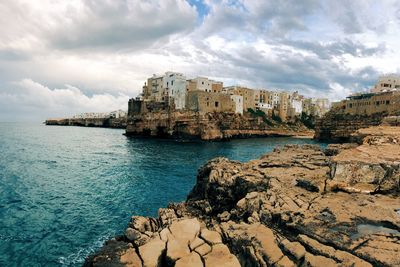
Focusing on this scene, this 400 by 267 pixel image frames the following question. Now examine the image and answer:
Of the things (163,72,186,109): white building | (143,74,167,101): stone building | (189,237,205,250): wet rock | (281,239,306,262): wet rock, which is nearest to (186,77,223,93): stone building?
(163,72,186,109): white building

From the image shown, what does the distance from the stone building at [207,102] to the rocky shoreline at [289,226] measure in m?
80.1

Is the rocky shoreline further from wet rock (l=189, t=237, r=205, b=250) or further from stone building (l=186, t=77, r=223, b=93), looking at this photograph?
stone building (l=186, t=77, r=223, b=93)

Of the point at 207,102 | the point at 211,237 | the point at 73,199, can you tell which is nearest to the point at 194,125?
the point at 207,102

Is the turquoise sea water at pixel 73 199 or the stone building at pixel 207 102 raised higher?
the stone building at pixel 207 102

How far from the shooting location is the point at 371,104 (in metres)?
90.2

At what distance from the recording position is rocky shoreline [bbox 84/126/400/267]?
1007 centimetres

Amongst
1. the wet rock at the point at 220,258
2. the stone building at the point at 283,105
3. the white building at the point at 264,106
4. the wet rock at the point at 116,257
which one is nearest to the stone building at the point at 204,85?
the white building at the point at 264,106

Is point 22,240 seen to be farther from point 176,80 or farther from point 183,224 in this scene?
point 176,80

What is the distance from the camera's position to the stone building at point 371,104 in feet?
269

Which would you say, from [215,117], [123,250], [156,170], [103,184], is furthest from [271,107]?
[123,250]

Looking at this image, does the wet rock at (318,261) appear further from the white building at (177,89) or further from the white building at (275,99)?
the white building at (275,99)

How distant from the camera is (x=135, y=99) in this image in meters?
114

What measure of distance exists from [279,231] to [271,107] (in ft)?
439

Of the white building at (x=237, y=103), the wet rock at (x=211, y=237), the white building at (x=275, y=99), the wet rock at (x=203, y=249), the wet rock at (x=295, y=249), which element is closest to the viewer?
the wet rock at (x=295, y=249)
